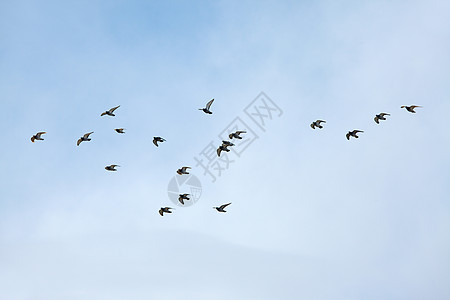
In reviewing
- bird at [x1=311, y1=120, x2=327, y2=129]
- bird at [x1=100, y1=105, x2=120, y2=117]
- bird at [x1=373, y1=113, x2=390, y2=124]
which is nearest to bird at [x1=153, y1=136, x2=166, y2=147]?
bird at [x1=100, y1=105, x2=120, y2=117]

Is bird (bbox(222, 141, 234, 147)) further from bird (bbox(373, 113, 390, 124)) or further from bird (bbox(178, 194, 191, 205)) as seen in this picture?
bird (bbox(373, 113, 390, 124))

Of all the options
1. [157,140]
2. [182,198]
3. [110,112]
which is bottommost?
[182,198]

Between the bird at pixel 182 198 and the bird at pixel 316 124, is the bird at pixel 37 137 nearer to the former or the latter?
the bird at pixel 182 198

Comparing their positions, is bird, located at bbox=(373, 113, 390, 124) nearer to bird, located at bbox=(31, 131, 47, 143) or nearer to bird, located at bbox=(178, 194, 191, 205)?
bird, located at bbox=(178, 194, 191, 205)

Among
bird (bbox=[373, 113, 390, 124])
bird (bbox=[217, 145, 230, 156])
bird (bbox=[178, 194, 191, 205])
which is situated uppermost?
bird (bbox=[217, 145, 230, 156])

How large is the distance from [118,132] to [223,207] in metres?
18.7

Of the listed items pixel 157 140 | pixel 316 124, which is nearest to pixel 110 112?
pixel 157 140

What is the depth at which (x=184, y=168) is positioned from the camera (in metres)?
57.0

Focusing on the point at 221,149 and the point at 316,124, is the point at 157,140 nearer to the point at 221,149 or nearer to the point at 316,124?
the point at 221,149

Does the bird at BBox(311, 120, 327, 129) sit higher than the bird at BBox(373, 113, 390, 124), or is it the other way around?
the bird at BBox(311, 120, 327, 129)

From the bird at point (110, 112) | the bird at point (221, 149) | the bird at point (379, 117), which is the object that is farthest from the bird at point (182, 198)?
Result: the bird at point (379, 117)

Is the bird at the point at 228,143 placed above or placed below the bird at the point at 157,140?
below

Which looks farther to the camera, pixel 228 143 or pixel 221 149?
pixel 221 149

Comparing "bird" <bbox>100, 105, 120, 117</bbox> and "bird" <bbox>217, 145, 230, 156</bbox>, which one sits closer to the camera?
"bird" <bbox>100, 105, 120, 117</bbox>
